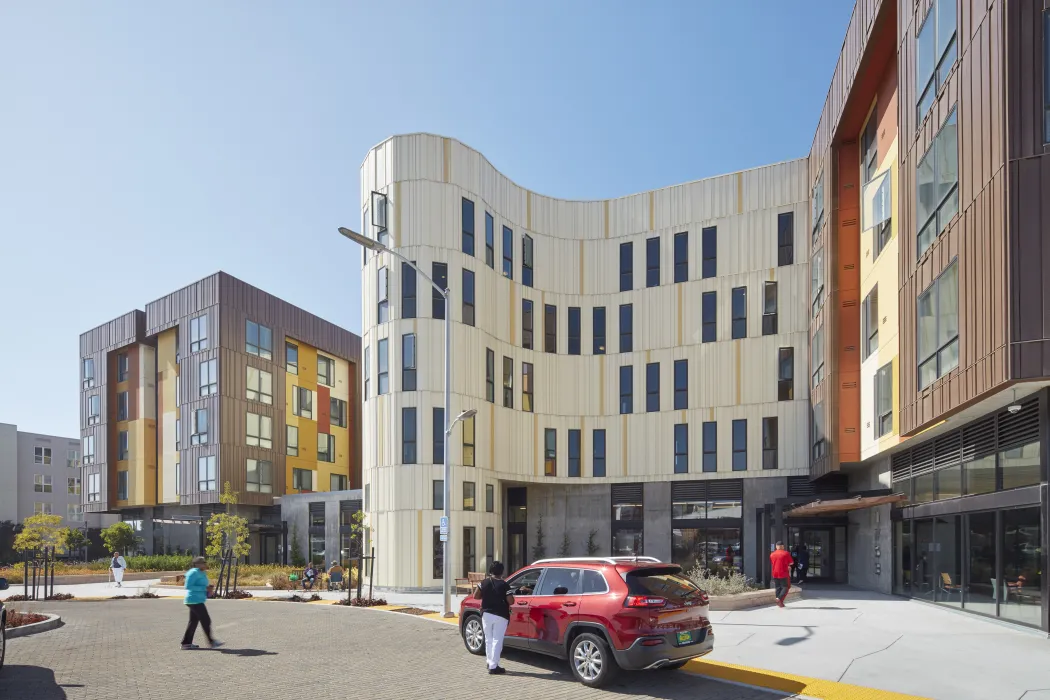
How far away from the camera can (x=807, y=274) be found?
32188mm

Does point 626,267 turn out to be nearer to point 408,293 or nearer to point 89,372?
point 408,293

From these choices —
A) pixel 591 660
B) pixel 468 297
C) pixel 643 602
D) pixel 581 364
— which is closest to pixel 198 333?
pixel 468 297

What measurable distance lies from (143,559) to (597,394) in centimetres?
2592

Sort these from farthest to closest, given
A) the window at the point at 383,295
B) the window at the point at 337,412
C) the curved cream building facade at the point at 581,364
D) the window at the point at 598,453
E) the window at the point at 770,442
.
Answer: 1. the window at the point at 337,412
2. the window at the point at 598,453
3. the window at the point at 770,442
4. the window at the point at 383,295
5. the curved cream building facade at the point at 581,364

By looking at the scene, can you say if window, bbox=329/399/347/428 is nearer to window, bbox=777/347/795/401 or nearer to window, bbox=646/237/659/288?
window, bbox=646/237/659/288

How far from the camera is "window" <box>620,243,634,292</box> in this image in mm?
36000

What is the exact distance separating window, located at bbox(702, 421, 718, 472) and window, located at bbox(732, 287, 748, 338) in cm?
400

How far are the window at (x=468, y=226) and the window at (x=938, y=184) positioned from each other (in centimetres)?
1785

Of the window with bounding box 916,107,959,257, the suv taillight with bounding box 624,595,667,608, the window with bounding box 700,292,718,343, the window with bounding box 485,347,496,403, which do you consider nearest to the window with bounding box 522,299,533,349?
the window with bounding box 485,347,496,403

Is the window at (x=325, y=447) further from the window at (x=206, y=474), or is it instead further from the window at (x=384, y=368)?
the window at (x=384, y=368)

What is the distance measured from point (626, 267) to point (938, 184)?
20538mm

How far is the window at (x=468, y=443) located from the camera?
30.2m

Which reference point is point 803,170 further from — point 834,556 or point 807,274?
point 834,556

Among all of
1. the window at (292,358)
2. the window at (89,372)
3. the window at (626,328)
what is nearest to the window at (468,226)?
the window at (626,328)
